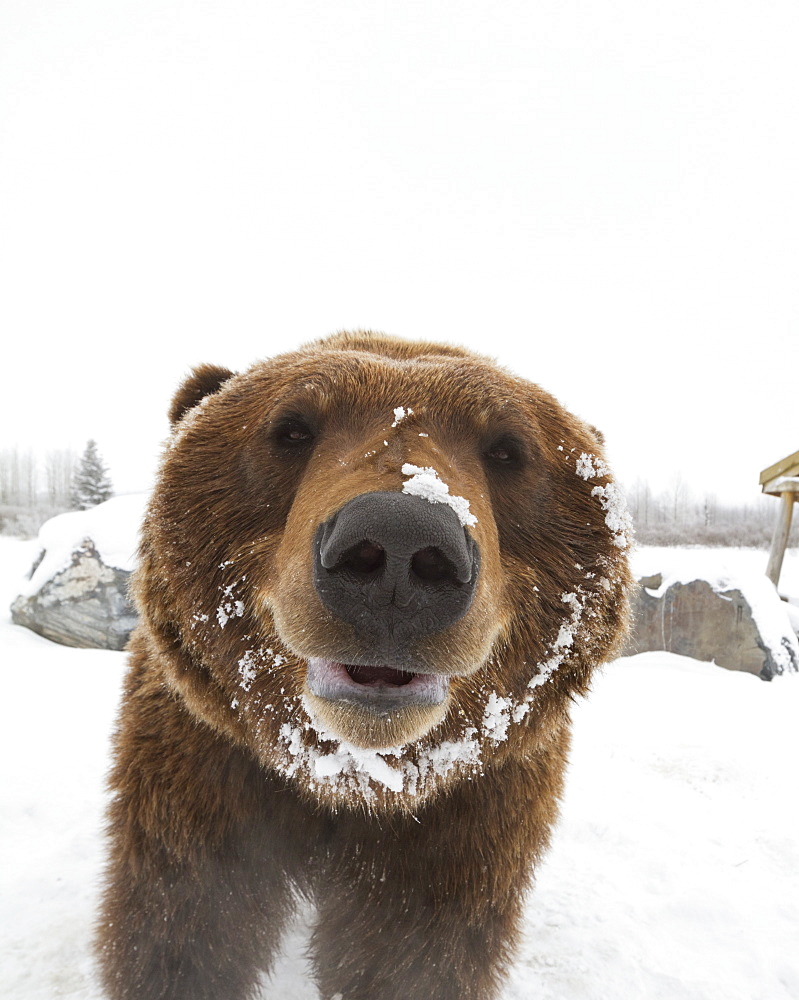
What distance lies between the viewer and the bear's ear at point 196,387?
85.4 inches

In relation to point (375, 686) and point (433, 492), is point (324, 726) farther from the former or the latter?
point (433, 492)

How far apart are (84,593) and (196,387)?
5.46 metres

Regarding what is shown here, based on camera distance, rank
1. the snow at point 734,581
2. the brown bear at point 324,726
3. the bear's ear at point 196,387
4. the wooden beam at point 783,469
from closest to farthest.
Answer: the brown bear at point 324,726 < the bear's ear at point 196,387 < the snow at point 734,581 < the wooden beam at point 783,469

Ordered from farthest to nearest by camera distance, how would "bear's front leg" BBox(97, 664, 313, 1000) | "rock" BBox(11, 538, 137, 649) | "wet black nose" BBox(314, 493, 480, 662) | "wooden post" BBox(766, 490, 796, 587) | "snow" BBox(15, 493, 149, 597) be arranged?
"wooden post" BBox(766, 490, 796, 587) < "snow" BBox(15, 493, 149, 597) < "rock" BBox(11, 538, 137, 649) < "bear's front leg" BBox(97, 664, 313, 1000) < "wet black nose" BBox(314, 493, 480, 662)

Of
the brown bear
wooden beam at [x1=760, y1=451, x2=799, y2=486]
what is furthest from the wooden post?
the brown bear

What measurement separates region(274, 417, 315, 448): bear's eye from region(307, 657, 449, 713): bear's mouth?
598 mm

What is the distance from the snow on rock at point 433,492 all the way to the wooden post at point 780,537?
1083 centimetres

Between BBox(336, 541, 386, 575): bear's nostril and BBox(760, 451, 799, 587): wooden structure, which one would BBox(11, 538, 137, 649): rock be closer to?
BBox(336, 541, 386, 575): bear's nostril

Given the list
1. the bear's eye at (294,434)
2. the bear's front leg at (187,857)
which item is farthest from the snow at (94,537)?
the bear's eye at (294,434)

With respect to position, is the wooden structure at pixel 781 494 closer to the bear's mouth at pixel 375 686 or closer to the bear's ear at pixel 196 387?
the bear's ear at pixel 196 387

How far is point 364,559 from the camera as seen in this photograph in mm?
1160

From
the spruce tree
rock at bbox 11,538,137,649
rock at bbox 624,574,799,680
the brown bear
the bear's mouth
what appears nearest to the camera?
the bear's mouth

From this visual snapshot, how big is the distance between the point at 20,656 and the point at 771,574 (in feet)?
35.0

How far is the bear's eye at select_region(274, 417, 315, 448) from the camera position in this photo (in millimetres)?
1668
